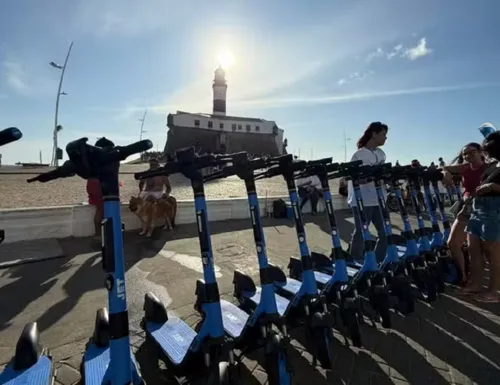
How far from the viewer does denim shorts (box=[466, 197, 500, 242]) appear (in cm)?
381

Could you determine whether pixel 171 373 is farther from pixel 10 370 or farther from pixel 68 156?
pixel 68 156

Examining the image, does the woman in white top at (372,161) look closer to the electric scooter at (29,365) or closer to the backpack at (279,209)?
the electric scooter at (29,365)

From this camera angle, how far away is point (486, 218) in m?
3.91

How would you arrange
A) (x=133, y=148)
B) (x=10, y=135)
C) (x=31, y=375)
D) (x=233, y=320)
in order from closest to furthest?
(x=10, y=135)
(x=133, y=148)
(x=31, y=375)
(x=233, y=320)

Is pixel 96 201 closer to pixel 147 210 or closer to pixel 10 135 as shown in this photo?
pixel 147 210

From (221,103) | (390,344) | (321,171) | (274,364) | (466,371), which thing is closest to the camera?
(274,364)

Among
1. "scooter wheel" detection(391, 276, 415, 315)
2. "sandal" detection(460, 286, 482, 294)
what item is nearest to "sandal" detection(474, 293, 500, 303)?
"sandal" detection(460, 286, 482, 294)

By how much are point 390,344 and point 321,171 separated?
1805 mm

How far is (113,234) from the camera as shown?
168 centimetres

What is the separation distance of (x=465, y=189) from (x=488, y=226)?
87 centimetres

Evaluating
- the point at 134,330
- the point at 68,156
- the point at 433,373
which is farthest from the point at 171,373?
the point at 433,373

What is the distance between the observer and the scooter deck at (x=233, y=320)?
2795mm

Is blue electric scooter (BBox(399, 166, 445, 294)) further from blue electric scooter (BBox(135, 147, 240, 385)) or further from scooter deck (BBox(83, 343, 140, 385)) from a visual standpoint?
scooter deck (BBox(83, 343, 140, 385))

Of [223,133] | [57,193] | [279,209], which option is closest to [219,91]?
[223,133]
